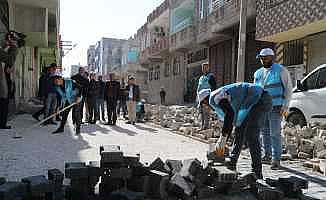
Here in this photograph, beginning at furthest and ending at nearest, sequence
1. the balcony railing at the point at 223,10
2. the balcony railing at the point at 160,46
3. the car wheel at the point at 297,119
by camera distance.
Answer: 1. the balcony railing at the point at 160,46
2. the balcony railing at the point at 223,10
3. the car wheel at the point at 297,119

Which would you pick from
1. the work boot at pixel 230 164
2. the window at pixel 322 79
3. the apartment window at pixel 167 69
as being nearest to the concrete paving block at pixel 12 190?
the work boot at pixel 230 164

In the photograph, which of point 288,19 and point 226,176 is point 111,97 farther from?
point 226,176

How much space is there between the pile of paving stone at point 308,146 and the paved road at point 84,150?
0.25 metres

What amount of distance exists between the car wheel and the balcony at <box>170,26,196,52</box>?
14.5 m

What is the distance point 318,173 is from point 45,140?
5.09 m

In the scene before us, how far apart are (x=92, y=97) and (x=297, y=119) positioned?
229 inches

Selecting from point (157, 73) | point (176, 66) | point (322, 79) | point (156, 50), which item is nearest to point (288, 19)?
point (322, 79)

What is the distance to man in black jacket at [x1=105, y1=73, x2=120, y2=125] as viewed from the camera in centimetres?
1115

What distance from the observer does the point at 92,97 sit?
11086 millimetres

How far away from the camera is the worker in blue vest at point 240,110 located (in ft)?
13.0

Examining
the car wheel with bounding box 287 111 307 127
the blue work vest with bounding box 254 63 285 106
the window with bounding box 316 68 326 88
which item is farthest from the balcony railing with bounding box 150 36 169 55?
the blue work vest with bounding box 254 63 285 106

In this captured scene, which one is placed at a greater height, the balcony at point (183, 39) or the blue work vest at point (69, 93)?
the balcony at point (183, 39)

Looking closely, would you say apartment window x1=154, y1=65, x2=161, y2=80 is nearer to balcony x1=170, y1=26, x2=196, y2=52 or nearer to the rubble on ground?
balcony x1=170, y1=26, x2=196, y2=52

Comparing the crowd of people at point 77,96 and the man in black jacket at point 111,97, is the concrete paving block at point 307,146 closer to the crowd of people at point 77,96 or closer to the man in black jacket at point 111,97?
the crowd of people at point 77,96
